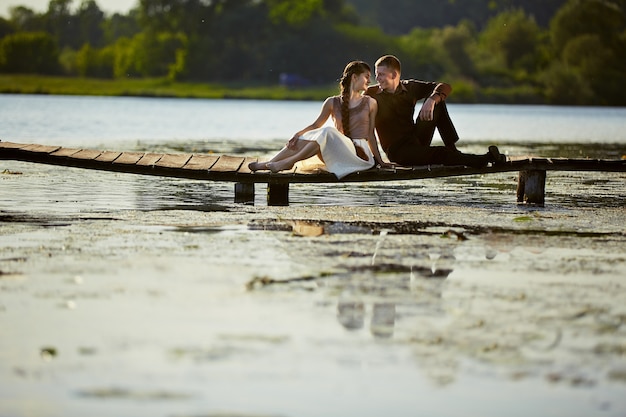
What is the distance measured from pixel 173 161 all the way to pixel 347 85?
7.36 ft

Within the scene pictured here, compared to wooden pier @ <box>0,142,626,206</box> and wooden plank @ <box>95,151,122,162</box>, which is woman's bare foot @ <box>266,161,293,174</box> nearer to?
wooden pier @ <box>0,142,626,206</box>

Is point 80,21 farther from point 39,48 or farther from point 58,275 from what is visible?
point 58,275

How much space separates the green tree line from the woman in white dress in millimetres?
92123

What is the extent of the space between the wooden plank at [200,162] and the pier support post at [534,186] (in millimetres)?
3499

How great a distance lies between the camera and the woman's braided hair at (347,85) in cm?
1240

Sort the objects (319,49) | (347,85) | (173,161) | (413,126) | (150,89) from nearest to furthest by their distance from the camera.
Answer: (347,85) < (413,126) < (173,161) < (150,89) < (319,49)

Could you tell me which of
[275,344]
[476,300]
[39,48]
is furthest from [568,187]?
[39,48]

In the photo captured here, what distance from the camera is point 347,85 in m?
12.6

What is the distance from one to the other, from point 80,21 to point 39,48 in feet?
135

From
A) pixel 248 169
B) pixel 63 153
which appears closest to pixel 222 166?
pixel 248 169

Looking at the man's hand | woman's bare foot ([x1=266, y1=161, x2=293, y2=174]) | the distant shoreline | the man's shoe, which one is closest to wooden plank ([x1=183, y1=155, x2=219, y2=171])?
woman's bare foot ([x1=266, y1=161, x2=293, y2=174])

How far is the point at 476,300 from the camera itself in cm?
737

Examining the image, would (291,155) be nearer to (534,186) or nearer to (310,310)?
(534,186)

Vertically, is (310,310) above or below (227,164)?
below
